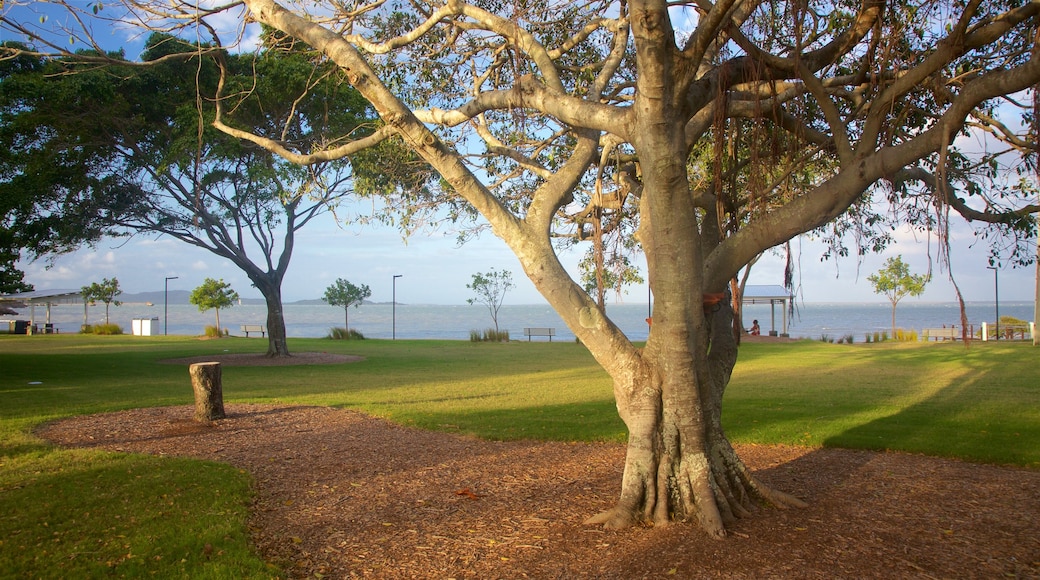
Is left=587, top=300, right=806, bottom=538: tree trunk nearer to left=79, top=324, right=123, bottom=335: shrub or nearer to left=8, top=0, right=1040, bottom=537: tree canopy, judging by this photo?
left=8, top=0, right=1040, bottom=537: tree canopy

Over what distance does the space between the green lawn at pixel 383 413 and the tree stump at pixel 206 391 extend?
85.7 inches

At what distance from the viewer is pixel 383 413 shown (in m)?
11.1

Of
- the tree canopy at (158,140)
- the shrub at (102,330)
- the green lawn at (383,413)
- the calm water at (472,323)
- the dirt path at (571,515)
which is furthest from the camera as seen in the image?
the calm water at (472,323)

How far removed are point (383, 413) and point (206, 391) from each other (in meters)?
2.76

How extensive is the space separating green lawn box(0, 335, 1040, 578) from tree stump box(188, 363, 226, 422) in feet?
7.14

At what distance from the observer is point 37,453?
25.2ft

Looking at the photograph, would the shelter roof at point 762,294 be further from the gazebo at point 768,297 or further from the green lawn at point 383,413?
the green lawn at point 383,413

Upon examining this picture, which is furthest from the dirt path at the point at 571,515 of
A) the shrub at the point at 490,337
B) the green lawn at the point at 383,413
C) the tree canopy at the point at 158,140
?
the shrub at the point at 490,337

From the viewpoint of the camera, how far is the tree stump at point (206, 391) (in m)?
10.1

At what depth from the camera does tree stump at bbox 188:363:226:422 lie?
33.0 ft

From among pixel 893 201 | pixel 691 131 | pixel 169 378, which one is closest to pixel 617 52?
pixel 691 131

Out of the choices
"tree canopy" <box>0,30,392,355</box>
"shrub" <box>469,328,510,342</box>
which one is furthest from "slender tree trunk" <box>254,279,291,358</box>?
"shrub" <box>469,328,510,342</box>

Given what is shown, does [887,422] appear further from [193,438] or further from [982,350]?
A: [982,350]

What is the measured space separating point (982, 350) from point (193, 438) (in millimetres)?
27355
